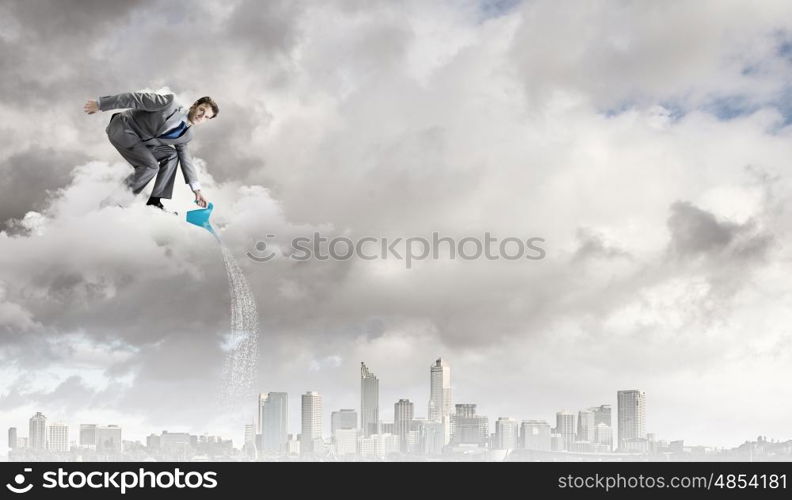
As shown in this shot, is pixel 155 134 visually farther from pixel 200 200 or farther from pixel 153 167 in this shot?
pixel 200 200

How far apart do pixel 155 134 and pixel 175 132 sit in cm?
23

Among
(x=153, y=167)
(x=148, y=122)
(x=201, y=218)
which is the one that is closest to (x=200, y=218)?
(x=201, y=218)

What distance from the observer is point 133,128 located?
9820 mm

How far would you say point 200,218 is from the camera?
31.9 feet

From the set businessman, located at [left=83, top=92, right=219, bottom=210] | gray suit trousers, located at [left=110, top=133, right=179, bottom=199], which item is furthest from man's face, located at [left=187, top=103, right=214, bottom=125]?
gray suit trousers, located at [left=110, top=133, right=179, bottom=199]

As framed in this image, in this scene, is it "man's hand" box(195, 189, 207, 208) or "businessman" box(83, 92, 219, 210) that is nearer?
"businessman" box(83, 92, 219, 210)

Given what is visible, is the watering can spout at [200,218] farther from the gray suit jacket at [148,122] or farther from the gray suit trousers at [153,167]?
the gray suit trousers at [153,167]

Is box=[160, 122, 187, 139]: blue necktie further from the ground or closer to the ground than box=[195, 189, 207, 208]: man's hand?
further from the ground

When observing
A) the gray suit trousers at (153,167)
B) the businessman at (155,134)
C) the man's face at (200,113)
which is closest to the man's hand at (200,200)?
the businessman at (155,134)

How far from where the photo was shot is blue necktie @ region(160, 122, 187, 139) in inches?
387

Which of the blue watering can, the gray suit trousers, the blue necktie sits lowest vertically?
the blue watering can

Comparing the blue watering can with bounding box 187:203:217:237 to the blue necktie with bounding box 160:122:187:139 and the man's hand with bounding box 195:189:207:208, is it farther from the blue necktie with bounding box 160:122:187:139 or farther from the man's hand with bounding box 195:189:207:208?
the blue necktie with bounding box 160:122:187:139
